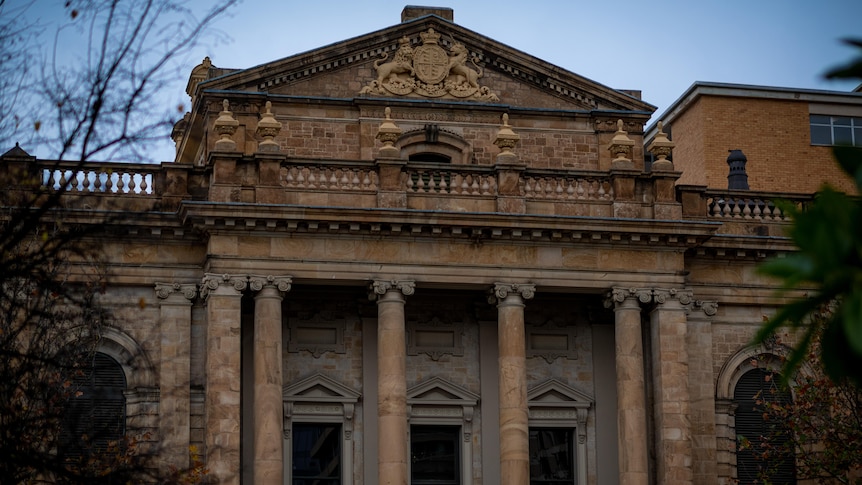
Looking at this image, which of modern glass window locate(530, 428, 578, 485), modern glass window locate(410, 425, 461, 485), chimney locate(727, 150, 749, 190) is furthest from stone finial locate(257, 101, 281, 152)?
chimney locate(727, 150, 749, 190)

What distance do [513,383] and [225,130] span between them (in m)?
7.79

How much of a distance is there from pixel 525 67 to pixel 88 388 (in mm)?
11889

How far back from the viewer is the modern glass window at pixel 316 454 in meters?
30.6

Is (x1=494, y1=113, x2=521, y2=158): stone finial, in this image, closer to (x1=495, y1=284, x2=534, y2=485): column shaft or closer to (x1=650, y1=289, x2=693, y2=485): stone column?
(x1=495, y1=284, x2=534, y2=485): column shaft

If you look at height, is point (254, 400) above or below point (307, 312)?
below

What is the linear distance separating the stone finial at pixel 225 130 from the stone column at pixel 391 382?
4.06 metres

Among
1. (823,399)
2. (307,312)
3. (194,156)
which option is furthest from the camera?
(194,156)

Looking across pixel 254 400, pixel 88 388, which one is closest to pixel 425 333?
pixel 254 400

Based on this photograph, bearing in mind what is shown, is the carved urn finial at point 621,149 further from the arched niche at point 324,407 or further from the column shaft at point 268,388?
the column shaft at point 268,388

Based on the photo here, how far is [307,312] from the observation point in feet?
102

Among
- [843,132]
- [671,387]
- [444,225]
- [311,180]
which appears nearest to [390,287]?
[444,225]

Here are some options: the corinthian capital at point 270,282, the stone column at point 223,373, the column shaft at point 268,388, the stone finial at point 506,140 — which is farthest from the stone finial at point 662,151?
the stone column at point 223,373

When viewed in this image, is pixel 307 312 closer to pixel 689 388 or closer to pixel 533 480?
pixel 533 480

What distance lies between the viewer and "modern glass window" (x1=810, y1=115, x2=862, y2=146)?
4653 cm
